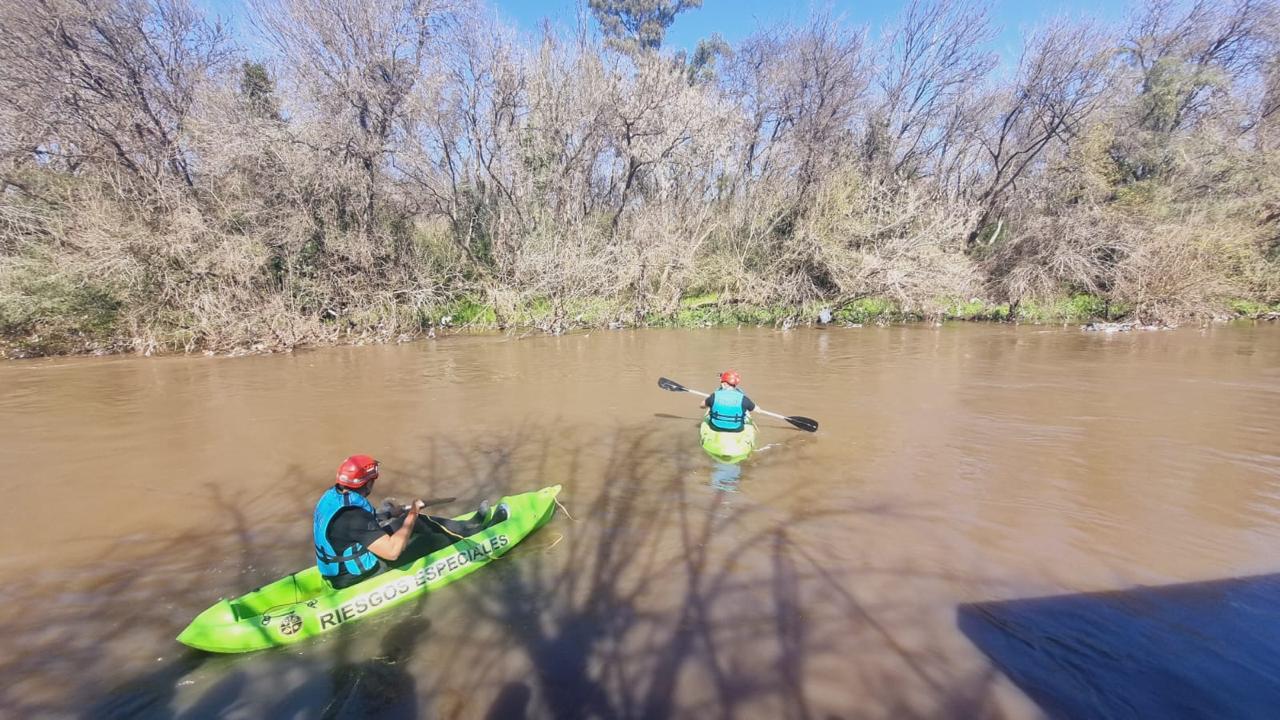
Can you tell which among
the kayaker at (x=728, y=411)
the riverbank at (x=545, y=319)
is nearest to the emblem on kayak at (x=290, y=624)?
the kayaker at (x=728, y=411)

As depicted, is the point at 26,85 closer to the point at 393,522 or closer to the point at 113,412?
the point at 113,412

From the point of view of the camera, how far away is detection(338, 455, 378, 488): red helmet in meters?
3.91

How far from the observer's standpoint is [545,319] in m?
19.5

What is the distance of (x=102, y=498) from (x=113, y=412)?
178 inches

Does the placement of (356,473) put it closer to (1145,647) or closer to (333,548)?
(333,548)

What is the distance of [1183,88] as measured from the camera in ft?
67.2

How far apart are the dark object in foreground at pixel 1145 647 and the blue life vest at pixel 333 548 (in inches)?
172

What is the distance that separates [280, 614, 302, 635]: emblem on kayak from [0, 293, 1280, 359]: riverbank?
1436 centimetres

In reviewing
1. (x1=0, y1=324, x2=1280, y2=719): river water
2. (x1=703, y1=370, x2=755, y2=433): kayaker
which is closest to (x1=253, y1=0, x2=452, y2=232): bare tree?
(x1=0, y1=324, x2=1280, y2=719): river water

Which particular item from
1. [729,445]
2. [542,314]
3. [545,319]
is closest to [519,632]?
[729,445]

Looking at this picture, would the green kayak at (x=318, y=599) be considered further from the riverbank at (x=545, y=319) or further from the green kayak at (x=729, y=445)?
the riverbank at (x=545, y=319)

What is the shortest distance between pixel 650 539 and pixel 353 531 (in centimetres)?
249

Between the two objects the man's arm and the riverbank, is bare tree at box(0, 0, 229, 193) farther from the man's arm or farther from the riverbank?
the man's arm

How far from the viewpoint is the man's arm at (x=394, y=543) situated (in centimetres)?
405
